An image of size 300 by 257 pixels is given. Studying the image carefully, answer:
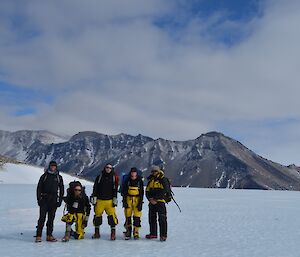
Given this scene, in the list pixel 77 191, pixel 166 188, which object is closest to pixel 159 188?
pixel 166 188

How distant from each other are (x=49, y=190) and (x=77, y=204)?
101 centimetres

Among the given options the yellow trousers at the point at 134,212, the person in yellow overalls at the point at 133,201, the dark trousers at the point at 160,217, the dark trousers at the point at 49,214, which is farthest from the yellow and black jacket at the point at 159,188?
the dark trousers at the point at 49,214

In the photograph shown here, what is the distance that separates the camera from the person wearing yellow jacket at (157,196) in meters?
14.3

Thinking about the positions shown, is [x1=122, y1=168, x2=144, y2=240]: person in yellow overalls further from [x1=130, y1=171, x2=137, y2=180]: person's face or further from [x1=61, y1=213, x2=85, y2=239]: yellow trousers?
[x1=61, y1=213, x2=85, y2=239]: yellow trousers

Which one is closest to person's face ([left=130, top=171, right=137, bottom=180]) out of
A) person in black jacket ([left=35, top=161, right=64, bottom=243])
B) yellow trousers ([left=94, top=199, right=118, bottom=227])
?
yellow trousers ([left=94, top=199, right=118, bottom=227])

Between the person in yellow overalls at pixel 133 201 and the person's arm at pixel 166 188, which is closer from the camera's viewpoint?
the person in yellow overalls at pixel 133 201

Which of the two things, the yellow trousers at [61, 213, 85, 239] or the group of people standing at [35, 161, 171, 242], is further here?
the yellow trousers at [61, 213, 85, 239]

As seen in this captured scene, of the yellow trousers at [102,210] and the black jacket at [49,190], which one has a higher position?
the black jacket at [49,190]

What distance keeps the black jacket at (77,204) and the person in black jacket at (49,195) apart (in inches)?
18.1

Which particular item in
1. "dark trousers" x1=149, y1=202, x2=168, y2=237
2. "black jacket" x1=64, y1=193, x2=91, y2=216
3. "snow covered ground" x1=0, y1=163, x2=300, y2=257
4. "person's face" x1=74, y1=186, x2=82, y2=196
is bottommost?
"snow covered ground" x1=0, y1=163, x2=300, y2=257

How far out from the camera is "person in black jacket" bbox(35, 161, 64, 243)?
1338cm

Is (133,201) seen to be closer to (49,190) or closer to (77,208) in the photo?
(77,208)

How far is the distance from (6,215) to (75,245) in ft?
28.2

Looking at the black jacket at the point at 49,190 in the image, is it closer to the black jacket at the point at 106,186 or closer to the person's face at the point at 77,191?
the person's face at the point at 77,191
